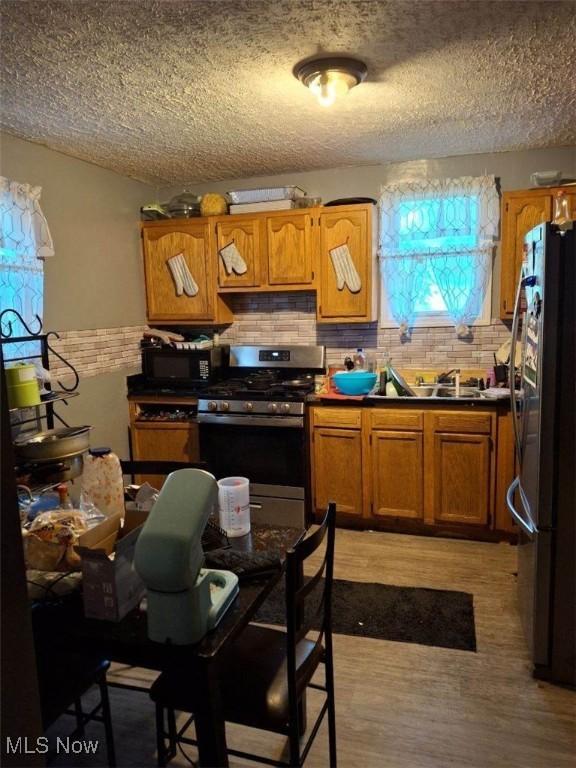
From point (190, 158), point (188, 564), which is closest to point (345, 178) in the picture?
point (190, 158)

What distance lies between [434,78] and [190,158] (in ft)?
5.64

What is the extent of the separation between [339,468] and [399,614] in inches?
42.5

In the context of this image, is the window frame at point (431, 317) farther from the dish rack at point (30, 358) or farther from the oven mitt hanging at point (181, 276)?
the dish rack at point (30, 358)

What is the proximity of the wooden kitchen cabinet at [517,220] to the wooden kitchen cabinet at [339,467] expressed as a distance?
1.27m

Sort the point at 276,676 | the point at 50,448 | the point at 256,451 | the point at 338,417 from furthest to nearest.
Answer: the point at 256,451 < the point at 338,417 < the point at 50,448 < the point at 276,676

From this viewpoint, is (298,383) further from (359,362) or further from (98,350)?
(98,350)

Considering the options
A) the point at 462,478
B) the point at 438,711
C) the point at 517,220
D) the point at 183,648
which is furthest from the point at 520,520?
the point at 517,220

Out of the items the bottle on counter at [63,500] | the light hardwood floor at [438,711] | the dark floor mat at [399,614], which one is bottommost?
the light hardwood floor at [438,711]

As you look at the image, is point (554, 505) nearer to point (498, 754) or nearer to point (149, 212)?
point (498, 754)

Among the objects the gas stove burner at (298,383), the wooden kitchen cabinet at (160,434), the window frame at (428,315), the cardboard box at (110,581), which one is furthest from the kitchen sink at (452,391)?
the cardboard box at (110,581)

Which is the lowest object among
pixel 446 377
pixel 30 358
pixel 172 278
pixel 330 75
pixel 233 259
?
pixel 446 377

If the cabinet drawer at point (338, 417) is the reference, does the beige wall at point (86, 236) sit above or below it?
above

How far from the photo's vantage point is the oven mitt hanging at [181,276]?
155 inches

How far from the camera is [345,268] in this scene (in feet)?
11.8
